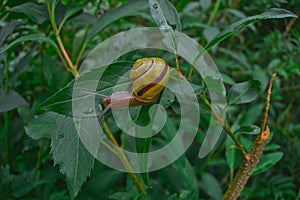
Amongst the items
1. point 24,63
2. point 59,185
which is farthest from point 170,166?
point 24,63

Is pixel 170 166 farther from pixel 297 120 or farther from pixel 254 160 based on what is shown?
pixel 297 120

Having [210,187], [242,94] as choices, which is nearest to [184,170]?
[210,187]

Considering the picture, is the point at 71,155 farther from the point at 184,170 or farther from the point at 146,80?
the point at 184,170

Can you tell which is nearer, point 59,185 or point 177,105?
point 177,105

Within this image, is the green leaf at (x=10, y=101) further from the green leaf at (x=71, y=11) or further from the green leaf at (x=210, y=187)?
the green leaf at (x=210, y=187)

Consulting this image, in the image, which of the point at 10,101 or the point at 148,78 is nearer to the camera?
the point at 148,78

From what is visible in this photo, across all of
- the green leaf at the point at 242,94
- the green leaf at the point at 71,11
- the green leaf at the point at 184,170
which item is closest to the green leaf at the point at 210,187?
the green leaf at the point at 184,170

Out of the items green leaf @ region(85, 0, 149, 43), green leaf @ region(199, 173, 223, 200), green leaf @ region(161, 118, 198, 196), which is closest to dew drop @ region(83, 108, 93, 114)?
green leaf @ region(85, 0, 149, 43)
